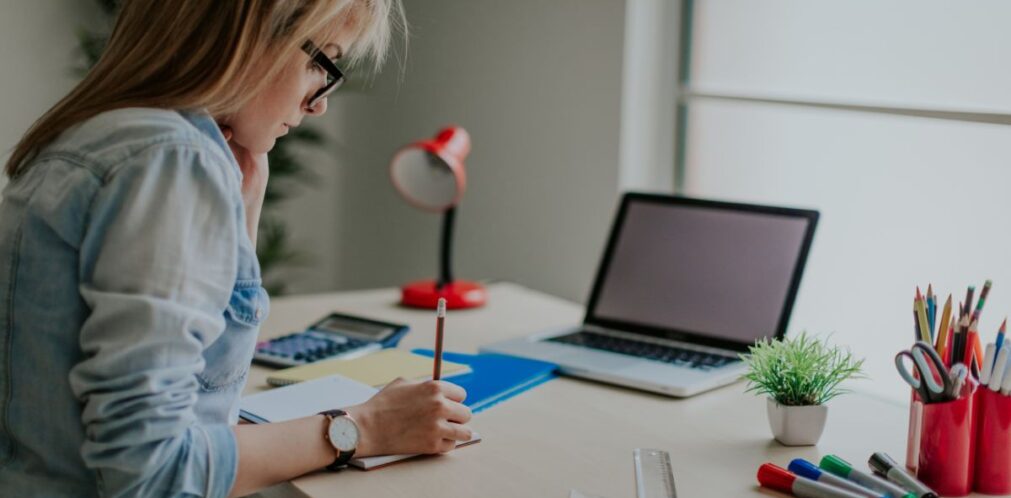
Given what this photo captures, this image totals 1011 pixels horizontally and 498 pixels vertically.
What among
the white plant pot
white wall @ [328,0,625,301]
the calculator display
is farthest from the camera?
white wall @ [328,0,625,301]

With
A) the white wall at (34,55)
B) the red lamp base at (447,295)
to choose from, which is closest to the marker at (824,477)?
the red lamp base at (447,295)

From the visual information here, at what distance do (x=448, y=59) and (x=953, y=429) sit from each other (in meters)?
1.73

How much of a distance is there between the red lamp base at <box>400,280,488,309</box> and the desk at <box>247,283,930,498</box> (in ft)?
1.55

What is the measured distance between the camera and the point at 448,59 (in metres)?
2.63

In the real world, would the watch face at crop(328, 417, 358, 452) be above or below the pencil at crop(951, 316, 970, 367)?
below

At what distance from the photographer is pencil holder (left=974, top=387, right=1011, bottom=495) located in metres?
1.13

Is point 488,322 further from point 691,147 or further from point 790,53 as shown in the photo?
point 790,53

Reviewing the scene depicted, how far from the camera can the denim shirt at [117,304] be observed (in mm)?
956

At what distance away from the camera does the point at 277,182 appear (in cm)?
309

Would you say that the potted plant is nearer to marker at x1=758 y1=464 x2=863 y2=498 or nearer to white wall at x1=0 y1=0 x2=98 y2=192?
marker at x1=758 y1=464 x2=863 y2=498

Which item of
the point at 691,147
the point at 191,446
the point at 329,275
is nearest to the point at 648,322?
the point at 691,147

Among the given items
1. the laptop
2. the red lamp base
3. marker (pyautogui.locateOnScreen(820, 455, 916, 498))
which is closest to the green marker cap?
marker (pyautogui.locateOnScreen(820, 455, 916, 498))

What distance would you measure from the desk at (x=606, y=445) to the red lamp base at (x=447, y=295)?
18.6 inches

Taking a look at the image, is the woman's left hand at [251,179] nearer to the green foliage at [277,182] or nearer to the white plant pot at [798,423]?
the white plant pot at [798,423]
